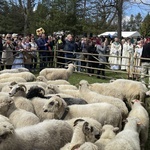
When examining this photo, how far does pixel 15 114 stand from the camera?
16.7 feet

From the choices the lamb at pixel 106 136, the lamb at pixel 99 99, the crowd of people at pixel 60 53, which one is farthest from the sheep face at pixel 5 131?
the crowd of people at pixel 60 53

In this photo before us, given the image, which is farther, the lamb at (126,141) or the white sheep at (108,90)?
the white sheep at (108,90)

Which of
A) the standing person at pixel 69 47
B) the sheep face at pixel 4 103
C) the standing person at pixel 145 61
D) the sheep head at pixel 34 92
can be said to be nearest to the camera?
the sheep face at pixel 4 103

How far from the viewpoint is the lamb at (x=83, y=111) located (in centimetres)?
555

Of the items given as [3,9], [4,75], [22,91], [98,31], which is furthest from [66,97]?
[3,9]

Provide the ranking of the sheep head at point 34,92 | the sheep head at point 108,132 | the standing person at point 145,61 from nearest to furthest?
1. the sheep head at point 108,132
2. the sheep head at point 34,92
3. the standing person at point 145,61

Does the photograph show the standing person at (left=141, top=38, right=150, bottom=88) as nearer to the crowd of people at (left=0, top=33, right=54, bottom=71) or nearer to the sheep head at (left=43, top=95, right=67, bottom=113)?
the crowd of people at (left=0, top=33, right=54, bottom=71)

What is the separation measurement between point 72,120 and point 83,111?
0.64m

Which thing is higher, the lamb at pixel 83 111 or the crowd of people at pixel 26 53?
the crowd of people at pixel 26 53

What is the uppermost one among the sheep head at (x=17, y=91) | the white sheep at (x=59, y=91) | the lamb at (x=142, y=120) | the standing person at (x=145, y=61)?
the standing person at (x=145, y=61)

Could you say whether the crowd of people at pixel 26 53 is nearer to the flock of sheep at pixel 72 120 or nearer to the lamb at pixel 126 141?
the flock of sheep at pixel 72 120

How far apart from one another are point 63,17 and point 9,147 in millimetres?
28662

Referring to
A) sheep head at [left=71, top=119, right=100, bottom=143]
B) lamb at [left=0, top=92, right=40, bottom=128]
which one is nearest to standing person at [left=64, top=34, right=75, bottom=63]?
lamb at [left=0, top=92, right=40, bottom=128]

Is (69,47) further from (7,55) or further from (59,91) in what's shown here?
(59,91)
